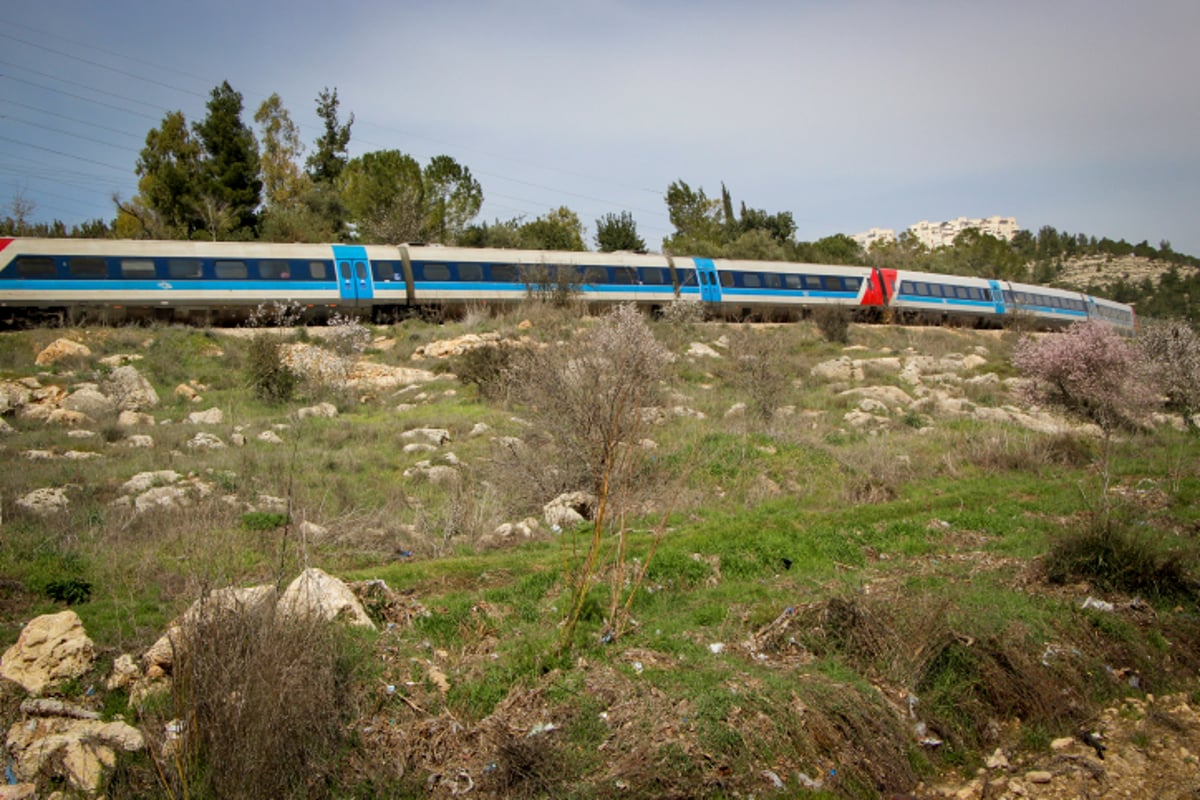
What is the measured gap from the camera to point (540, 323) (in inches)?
1055

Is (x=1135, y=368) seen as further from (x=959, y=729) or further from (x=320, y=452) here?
(x=320, y=452)

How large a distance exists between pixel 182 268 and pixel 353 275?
5.12 m

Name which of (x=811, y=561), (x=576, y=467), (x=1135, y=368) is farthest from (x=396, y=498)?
(x=1135, y=368)

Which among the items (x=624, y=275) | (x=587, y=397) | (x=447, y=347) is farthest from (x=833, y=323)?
(x=587, y=397)

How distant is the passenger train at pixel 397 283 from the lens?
22844 millimetres

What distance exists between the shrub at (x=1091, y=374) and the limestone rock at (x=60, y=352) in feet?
82.5

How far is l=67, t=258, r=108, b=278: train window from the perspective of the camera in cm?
2267

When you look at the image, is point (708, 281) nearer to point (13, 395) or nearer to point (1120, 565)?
point (13, 395)

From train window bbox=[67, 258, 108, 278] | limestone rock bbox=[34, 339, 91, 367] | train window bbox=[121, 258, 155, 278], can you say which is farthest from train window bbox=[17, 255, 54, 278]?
limestone rock bbox=[34, 339, 91, 367]

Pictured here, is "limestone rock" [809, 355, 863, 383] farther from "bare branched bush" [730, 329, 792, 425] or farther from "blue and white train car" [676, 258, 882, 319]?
"blue and white train car" [676, 258, 882, 319]

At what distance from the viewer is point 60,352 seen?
20.6m

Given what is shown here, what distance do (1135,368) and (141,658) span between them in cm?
2230

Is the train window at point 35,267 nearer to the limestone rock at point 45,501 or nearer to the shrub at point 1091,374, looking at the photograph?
the limestone rock at point 45,501

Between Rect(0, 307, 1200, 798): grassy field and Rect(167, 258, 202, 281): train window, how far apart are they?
29.8 ft
